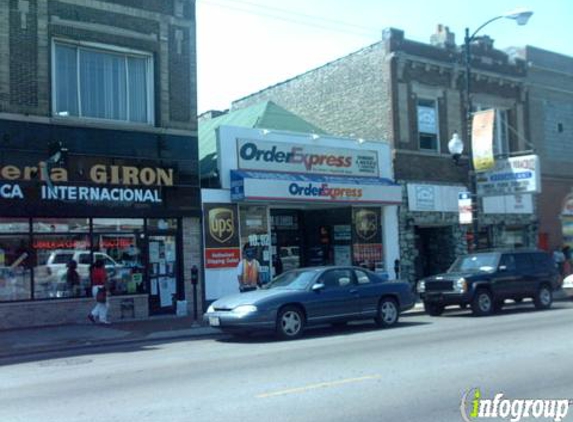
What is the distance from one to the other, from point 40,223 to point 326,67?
14.6m

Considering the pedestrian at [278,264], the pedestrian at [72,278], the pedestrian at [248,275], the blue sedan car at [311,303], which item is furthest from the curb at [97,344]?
the pedestrian at [278,264]

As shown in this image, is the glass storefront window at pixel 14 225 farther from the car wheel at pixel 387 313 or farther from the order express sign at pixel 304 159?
the car wheel at pixel 387 313

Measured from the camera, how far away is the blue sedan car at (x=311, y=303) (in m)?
13.2

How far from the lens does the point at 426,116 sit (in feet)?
84.0

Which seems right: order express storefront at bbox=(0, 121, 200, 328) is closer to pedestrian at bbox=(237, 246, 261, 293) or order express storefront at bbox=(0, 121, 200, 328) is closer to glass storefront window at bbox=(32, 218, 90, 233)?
glass storefront window at bbox=(32, 218, 90, 233)

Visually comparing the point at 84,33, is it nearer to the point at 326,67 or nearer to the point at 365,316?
the point at 365,316

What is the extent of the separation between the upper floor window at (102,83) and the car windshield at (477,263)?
30.2ft

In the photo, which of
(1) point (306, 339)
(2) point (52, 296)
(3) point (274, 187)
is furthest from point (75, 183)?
(1) point (306, 339)

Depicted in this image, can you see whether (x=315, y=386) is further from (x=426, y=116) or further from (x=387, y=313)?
(x=426, y=116)

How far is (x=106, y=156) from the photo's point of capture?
1767cm

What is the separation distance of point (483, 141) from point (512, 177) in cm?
258

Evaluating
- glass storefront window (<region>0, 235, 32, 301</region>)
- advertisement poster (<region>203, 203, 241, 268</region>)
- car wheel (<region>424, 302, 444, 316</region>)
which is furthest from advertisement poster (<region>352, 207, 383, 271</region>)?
glass storefront window (<region>0, 235, 32, 301</region>)


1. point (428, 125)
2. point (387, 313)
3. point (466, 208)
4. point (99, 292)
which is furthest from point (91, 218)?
point (428, 125)

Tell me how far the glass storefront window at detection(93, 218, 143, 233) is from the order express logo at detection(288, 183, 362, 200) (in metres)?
4.70
